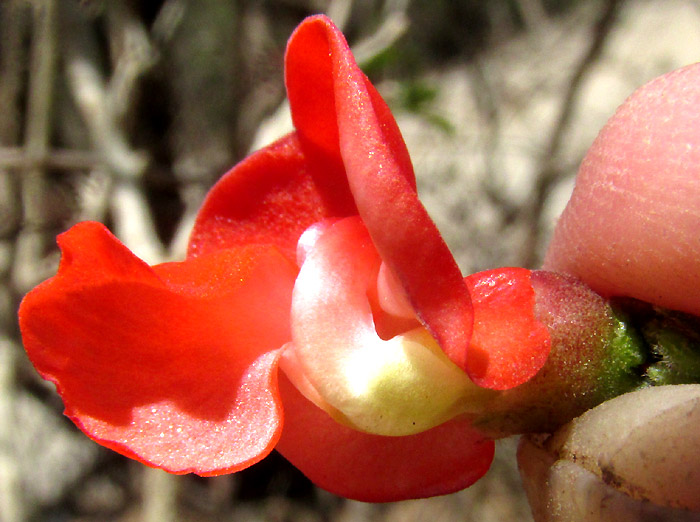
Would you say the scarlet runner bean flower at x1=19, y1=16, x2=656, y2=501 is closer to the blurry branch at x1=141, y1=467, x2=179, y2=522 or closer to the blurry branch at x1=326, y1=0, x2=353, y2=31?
the blurry branch at x1=141, y1=467, x2=179, y2=522

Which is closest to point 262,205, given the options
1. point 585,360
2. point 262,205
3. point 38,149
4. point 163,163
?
point 262,205

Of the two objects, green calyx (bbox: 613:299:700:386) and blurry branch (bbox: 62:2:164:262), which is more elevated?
green calyx (bbox: 613:299:700:386)

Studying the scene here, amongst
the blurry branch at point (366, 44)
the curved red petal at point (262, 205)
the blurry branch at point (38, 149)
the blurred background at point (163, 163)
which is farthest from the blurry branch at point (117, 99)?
the curved red petal at point (262, 205)

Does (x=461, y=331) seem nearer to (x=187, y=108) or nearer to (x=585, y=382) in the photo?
(x=585, y=382)

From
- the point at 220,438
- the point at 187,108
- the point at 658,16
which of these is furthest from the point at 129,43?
the point at 658,16

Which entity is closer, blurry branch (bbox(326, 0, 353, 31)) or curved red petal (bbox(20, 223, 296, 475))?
curved red petal (bbox(20, 223, 296, 475))

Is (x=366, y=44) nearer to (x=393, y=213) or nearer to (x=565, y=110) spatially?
(x=565, y=110)

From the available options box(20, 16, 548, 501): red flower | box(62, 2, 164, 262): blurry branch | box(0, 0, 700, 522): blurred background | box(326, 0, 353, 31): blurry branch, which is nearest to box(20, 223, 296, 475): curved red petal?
box(20, 16, 548, 501): red flower
